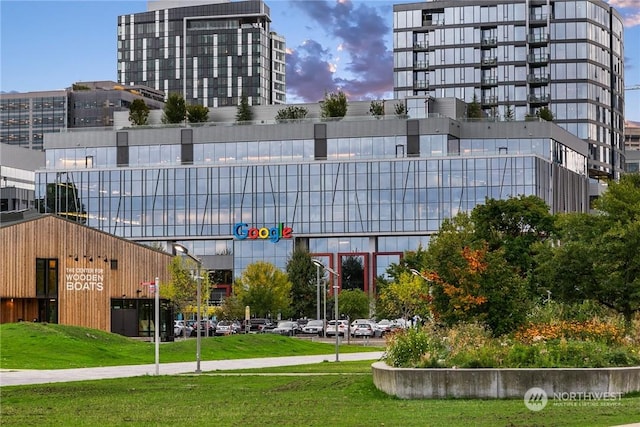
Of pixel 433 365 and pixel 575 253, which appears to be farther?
pixel 575 253

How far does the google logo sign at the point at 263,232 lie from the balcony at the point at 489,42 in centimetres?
6163

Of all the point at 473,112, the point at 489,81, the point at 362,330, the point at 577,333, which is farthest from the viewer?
the point at 489,81

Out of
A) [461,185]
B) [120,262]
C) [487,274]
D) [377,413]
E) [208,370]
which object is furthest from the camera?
[461,185]

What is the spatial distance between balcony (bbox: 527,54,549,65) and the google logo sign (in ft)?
208

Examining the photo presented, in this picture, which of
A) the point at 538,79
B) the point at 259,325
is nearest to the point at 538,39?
the point at 538,79

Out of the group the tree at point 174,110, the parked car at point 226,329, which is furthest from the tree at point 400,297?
the tree at point 174,110

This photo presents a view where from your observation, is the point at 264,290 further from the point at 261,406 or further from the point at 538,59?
the point at 261,406

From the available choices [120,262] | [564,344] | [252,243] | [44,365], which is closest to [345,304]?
[252,243]

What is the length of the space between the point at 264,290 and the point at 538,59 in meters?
82.1

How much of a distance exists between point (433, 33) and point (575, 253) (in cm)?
13459

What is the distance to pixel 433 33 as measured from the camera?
623 feet

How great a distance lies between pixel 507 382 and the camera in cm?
2719

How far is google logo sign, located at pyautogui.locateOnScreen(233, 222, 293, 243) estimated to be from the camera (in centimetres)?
14075

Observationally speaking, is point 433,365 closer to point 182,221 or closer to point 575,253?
point 575,253
